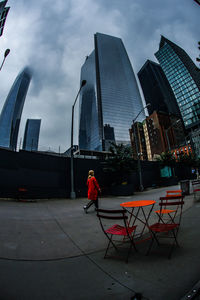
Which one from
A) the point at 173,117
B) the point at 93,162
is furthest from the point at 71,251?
the point at 173,117

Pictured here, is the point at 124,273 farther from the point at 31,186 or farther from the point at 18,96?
the point at 18,96

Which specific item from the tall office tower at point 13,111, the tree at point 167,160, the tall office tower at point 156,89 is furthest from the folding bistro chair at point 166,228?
the tall office tower at point 156,89

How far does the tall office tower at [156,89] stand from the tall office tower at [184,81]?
29740 millimetres

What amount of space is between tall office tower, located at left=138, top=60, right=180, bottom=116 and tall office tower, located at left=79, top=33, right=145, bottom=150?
42343 mm

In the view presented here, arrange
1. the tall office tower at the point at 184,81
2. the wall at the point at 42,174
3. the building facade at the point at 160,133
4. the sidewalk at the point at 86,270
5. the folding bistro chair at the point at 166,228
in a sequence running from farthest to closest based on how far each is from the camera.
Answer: the tall office tower at the point at 184,81 → the building facade at the point at 160,133 → the wall at the point at 42,174 → the folding bistro chair at the point at 166,228 → the sidewalk at the point at 86,270

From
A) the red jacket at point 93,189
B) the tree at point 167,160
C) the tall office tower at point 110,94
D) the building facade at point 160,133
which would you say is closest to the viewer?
the red jacket at point 93,189

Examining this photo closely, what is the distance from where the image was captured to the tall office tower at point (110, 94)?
10767cm

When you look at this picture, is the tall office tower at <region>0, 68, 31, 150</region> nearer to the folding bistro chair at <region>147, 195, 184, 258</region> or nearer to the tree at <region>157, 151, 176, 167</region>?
the tree at <region>157, 151, 176, 167</region>

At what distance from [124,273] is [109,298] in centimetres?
59

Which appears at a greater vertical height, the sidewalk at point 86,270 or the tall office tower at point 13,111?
the tall office tower at point 13,111

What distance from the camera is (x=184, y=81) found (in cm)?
11162

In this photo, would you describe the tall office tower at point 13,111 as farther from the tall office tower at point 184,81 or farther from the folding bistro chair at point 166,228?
the tall office tower at point 184,81

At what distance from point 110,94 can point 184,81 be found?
61830mm

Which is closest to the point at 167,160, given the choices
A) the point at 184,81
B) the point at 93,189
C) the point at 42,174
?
the point at 93,189
